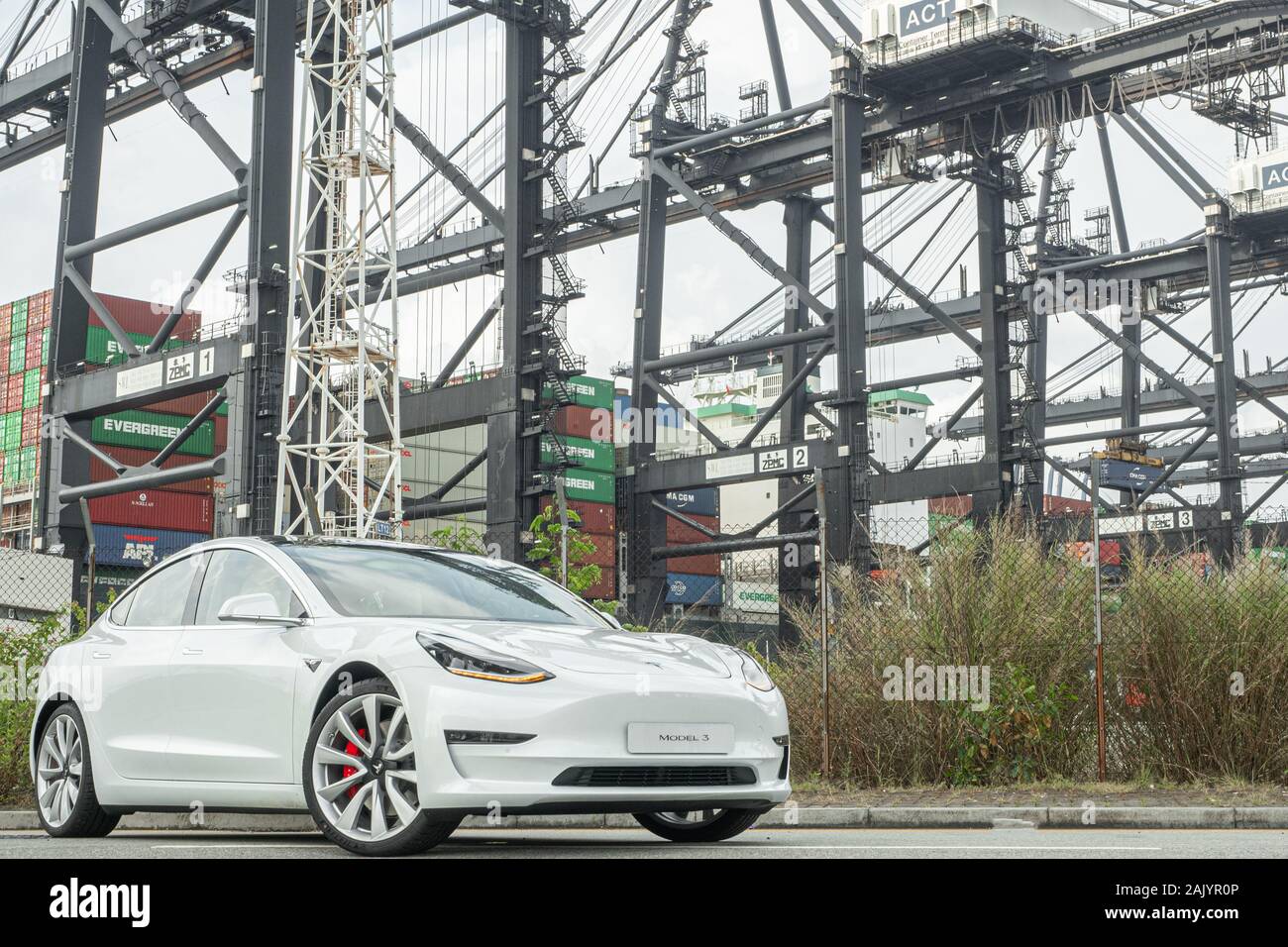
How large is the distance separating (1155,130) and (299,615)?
47.5m

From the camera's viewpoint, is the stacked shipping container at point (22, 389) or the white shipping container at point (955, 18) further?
the stacked shipping container at point (22, 389)

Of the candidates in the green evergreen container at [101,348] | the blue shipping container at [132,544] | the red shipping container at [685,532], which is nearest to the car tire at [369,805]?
the blue shipping container at [132,544]

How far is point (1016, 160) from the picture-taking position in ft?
129

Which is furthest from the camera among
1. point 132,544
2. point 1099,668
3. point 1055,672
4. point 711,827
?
point 132,544

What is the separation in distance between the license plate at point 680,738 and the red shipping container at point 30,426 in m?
38.8

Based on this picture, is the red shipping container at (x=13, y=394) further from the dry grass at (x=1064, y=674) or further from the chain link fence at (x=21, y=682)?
the dry grass at (x=1064, y=674)

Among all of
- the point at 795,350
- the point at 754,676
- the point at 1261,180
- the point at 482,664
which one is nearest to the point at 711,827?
the point at 754,676

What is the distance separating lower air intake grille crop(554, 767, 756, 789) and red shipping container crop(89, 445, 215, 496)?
116ft

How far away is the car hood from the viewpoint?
564cm

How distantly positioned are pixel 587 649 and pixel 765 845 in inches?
49.2

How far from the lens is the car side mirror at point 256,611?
6.05 meters

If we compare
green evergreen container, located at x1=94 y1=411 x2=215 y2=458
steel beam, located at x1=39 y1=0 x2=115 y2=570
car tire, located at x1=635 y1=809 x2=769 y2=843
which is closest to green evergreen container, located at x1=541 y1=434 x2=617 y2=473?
green evergreen container, located at x1=94 y1=411 x2=215 y2=458

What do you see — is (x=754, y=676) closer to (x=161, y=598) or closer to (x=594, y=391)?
(x=161, y=598)

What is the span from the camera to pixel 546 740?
5359mm
